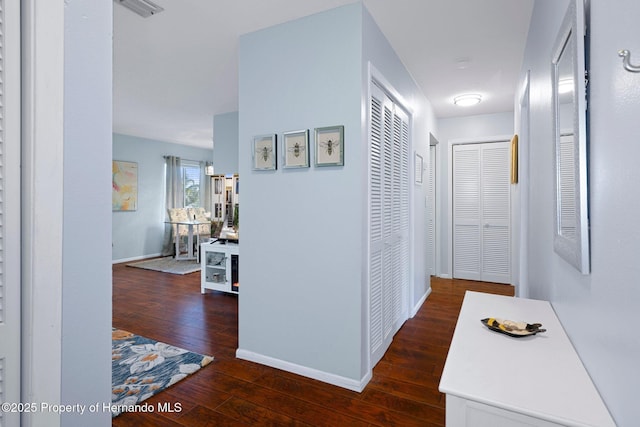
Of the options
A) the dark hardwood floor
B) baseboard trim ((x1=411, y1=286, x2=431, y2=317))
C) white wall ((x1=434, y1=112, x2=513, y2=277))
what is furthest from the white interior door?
white wall ((x1=434, y1=112, x2=513, y2=277))

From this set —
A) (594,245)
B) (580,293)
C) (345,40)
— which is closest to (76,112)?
(594,245)

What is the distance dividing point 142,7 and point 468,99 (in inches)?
144

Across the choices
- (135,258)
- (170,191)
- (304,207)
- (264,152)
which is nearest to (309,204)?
(304,207)

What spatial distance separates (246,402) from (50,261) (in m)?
1.69

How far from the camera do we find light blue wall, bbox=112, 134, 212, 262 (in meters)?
6.77

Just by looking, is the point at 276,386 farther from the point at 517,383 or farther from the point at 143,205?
the point at 143,205

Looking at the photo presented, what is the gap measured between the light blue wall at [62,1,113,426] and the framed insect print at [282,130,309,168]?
1.52m

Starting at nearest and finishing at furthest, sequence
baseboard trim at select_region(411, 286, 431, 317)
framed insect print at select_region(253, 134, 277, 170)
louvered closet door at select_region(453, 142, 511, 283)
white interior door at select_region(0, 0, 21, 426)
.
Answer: white interior door at select_region(0, 0, 21, 426), framed insect print at select_region(253, 134, 277, 170), baseboard trim at select_region(411, 286, 431, 317), louvered closet door at select_region(453, 142, 511, 283)

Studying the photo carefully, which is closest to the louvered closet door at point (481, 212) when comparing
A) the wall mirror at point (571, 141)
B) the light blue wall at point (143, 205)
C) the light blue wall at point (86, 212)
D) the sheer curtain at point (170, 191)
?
the wall mirror at point (571, 141)

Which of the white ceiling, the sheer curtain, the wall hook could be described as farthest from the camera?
the sheer curtain

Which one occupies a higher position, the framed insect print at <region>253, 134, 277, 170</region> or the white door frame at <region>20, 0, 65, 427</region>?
the framed insect print at <region>253, 134, 277, 170</region>

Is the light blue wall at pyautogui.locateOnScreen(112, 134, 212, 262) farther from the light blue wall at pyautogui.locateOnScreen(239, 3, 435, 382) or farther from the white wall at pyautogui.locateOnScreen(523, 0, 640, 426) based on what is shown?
the white wall at pyautogui.locateOnScreen(523, 0, 640, 426)

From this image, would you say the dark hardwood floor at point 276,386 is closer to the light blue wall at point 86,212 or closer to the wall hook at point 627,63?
the light blue wall at point 86,212

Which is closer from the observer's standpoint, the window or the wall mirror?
the wall mirror
